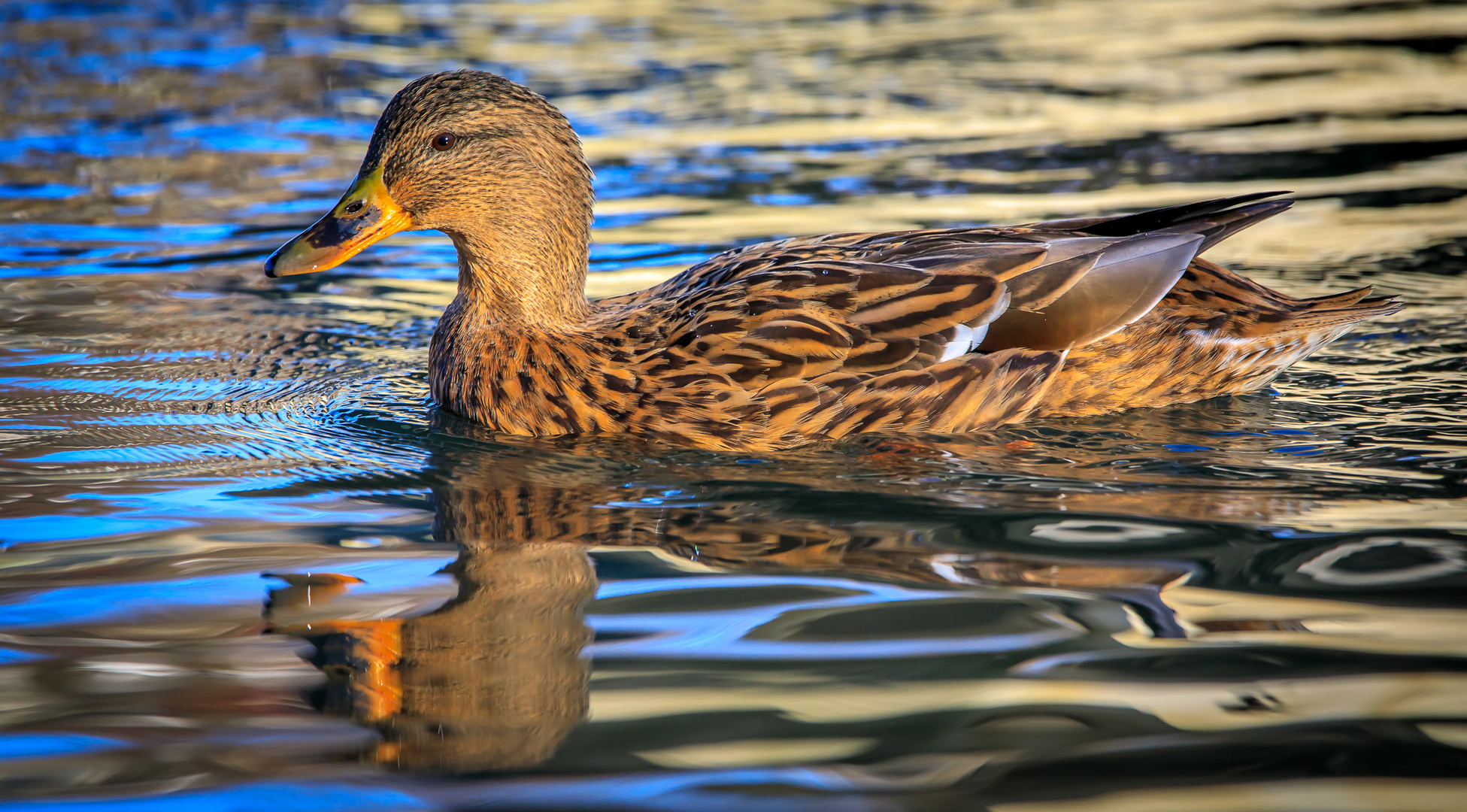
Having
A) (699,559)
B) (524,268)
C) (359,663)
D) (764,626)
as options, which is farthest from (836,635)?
(524,268)

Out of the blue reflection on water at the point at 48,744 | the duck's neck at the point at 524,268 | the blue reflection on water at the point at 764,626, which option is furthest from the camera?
the duck's neck at the point at 524,268

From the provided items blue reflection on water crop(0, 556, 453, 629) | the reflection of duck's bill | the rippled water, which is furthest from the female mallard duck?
the reflection of duck's bill

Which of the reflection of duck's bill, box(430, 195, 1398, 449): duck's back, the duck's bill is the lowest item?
the reflection of duck's bill

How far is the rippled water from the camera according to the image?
126 inches

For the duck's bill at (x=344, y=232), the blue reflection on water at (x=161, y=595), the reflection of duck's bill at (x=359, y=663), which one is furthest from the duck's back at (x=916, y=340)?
the reflection of duck's bill at (x=359, y=663)

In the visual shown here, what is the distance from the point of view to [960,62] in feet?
44.0

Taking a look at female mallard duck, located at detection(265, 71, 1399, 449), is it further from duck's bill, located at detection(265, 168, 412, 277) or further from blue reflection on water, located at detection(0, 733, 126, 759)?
blue reflection on water, located at detection(0, 733, 126, 759)

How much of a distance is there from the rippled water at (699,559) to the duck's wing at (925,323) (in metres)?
0.19

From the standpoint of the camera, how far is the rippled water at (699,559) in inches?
126

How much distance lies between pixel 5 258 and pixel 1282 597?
730 cm

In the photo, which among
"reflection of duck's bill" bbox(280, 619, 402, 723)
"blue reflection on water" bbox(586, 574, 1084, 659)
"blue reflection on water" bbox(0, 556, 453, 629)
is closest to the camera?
"reflection of duck's bill" bbox(280, 619, 402, 723)

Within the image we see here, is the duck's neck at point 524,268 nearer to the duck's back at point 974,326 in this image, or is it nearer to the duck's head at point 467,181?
the duck's head at point 467,181

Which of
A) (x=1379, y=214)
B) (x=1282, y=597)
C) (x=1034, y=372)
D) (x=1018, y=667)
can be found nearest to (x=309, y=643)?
(x=1018, y=667)

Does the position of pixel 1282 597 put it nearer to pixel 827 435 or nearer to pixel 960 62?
pixel 827 435
